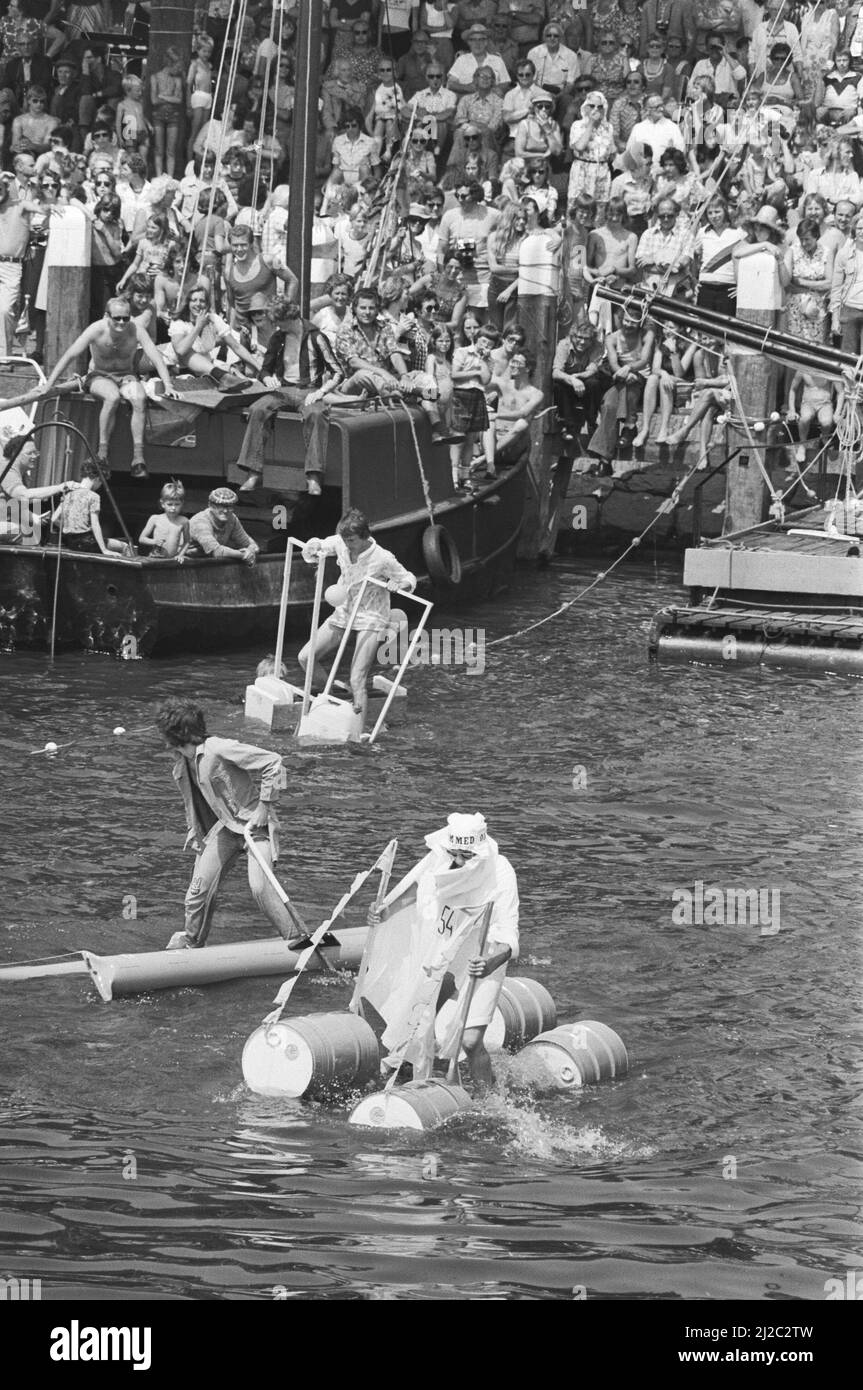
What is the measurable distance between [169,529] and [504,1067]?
9868 mm

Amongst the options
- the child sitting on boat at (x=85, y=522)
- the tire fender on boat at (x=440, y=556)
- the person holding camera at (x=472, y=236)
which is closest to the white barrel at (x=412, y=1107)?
the child sitting on boat at (x=85, y=522)

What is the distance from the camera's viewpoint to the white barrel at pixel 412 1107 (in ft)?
32.2

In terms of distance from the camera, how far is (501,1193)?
30.7 feet

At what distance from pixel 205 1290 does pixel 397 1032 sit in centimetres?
234

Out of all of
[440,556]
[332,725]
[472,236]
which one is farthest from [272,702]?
[472,236]

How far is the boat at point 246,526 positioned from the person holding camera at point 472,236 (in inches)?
85.0

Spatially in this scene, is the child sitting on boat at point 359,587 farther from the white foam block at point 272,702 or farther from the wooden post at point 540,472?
the wooden post at point 540,472

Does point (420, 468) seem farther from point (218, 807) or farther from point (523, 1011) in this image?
point (523, 1011)

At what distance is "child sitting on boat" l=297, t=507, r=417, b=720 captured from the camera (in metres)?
17.5

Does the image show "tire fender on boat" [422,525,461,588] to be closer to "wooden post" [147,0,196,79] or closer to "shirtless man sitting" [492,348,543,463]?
"shirtless man sitting" [492,348,543,463]

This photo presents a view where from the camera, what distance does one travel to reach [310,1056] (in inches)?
397

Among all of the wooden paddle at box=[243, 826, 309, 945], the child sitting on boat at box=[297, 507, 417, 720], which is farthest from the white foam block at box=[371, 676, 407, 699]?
the wooden paddle at box=[243, 826, 309, 945]

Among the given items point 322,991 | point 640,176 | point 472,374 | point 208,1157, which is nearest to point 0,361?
point 472,374

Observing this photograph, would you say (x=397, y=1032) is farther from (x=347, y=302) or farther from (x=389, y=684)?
(x=347, y=302)
